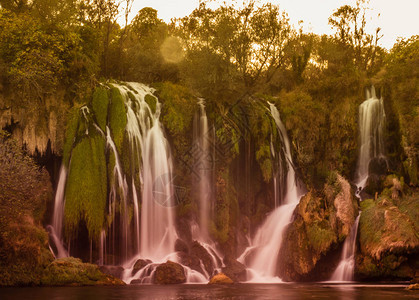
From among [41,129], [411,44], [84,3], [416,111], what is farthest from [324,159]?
[84,3]

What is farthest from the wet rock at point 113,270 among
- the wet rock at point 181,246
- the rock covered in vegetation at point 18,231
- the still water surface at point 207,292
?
the wet rock at point 181,246

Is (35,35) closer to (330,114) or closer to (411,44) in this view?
(330,114)

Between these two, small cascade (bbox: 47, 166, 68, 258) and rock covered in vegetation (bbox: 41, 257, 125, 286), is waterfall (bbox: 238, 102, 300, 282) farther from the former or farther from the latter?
small cascade (bbox: 47, 166, 68, 258)

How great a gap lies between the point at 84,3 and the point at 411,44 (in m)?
23.6

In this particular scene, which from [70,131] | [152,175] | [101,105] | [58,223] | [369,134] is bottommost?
[58,223]

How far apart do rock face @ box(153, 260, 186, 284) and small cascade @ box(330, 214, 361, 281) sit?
24.5 feet

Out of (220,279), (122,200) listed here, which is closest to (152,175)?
(122,200)

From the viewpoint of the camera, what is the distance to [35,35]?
94.6 ft

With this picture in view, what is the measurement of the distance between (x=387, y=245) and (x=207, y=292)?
9856mm

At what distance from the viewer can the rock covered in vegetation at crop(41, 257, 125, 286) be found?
2291cm

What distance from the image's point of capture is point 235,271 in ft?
89.5

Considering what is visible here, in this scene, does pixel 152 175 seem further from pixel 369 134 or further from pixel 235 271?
pixel 369 134

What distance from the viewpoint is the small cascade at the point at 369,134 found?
34.0m

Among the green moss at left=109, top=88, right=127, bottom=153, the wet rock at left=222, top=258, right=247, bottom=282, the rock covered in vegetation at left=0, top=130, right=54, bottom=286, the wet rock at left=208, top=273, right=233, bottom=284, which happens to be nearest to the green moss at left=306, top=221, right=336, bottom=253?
the wet rock at left=222, top=258, right=247, bottom=282
